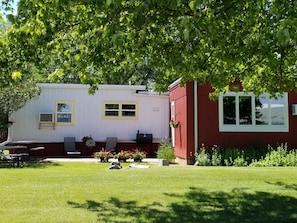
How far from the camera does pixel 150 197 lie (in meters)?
6.93

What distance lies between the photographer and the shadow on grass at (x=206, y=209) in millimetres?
5535

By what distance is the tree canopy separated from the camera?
3938 mm

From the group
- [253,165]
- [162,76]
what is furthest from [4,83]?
[253,165]

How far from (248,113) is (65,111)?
8.93 meters

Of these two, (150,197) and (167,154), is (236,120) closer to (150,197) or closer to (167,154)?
(167,154)

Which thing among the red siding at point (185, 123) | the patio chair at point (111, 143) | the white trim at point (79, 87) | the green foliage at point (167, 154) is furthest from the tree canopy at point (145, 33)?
the white trim at point (79, 87)

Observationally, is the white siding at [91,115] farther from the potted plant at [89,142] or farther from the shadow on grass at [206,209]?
the shadow on grass at [206,209]

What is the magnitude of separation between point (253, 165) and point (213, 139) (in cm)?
194

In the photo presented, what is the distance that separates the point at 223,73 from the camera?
7566 millimetres

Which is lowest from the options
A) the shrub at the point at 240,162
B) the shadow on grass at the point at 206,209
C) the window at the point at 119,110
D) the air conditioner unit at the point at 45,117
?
the shadow on grass at the point at 206,209

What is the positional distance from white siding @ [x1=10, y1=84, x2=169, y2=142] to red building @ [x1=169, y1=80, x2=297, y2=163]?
15.8 ft

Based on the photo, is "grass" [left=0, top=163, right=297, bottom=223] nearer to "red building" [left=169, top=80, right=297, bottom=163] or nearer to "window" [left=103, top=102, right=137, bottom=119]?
"red building" [left=169, top=80, right=297, bottom=163]

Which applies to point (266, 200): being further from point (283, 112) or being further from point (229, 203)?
point (283, 112)

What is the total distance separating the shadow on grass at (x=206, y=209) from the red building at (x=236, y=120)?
683 centimetres
